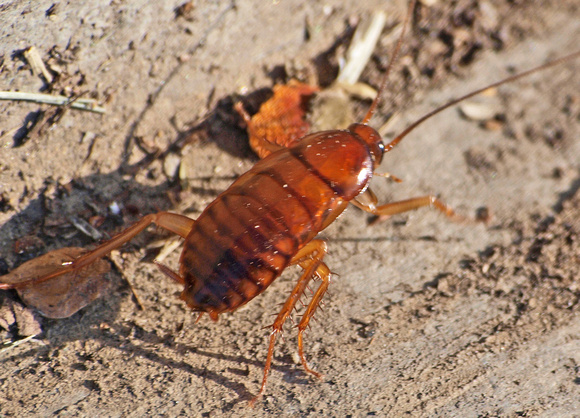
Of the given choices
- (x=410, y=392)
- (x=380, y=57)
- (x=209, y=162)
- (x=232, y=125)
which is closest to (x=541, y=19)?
(x=380, y=57)

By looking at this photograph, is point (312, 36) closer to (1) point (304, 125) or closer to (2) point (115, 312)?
(1) point (304, 125)

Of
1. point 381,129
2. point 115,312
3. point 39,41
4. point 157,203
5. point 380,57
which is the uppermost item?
point 39,41

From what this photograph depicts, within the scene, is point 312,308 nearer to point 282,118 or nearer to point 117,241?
point 117,241

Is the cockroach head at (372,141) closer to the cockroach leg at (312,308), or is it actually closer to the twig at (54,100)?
the cockroach leg at (312,308)

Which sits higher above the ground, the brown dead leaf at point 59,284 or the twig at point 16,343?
the brown dead leaf at point 59,284

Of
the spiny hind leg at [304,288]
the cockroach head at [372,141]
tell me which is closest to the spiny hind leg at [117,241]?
the spiny hind leg at [304,288]

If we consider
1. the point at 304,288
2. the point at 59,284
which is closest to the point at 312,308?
the point at 304,288
